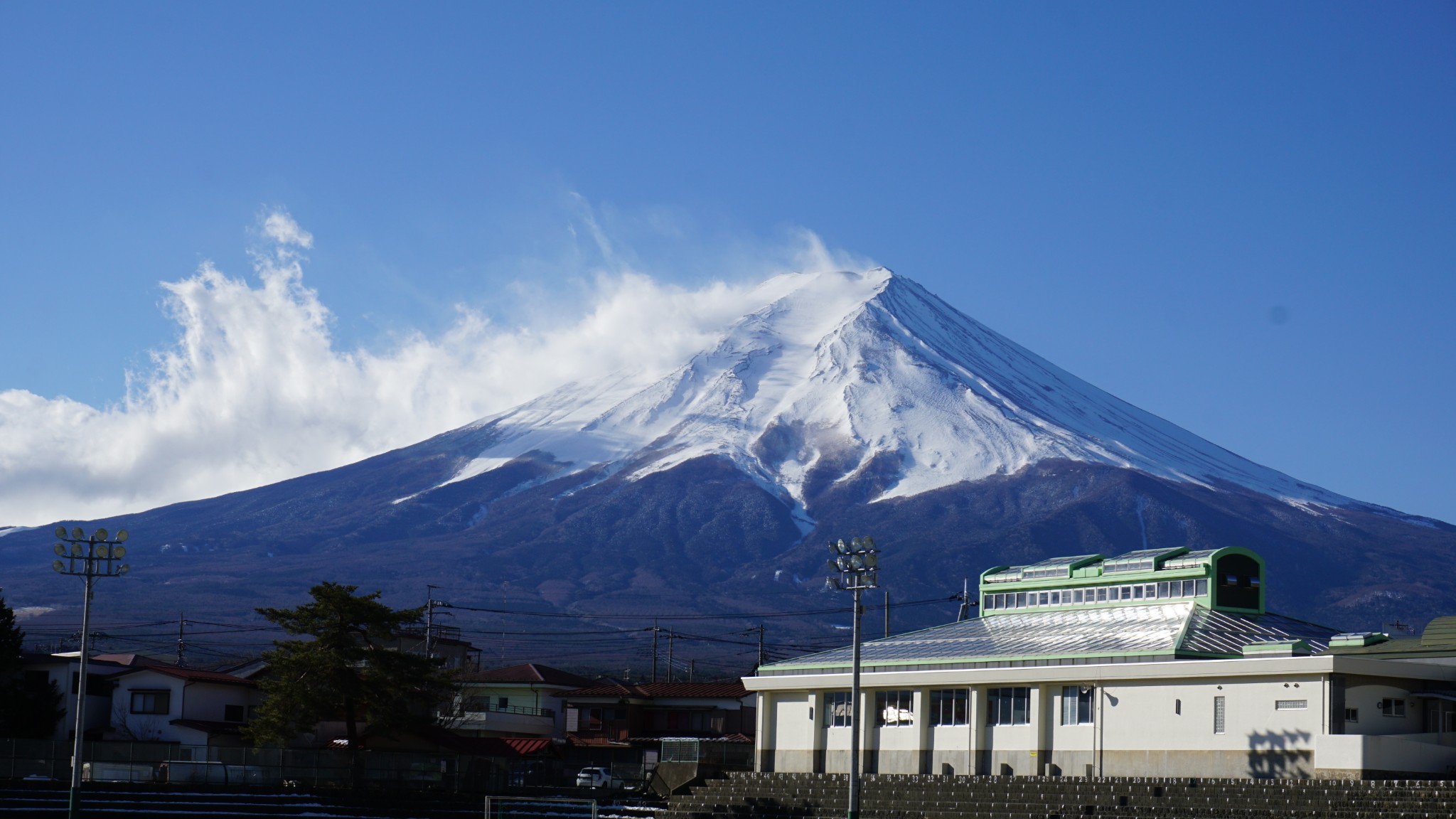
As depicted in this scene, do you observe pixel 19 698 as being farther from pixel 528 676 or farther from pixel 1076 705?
pixel 1076 705

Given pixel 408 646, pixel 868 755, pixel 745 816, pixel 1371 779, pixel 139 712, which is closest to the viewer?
pixel 1371 779

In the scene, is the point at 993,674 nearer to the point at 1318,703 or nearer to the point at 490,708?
the point at 1318,703

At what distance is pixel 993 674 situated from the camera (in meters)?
46.6

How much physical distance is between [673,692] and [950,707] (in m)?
28.7

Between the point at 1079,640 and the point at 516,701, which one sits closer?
the point at 1079,640

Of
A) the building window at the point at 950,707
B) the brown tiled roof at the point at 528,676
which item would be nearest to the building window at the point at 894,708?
the building window at the point at 950,707

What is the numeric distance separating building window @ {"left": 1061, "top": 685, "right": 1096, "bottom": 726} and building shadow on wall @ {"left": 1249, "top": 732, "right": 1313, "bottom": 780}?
500cm

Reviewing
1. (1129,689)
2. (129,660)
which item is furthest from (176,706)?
(1129,689)

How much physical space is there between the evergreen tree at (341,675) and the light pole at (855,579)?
2010 centimetres

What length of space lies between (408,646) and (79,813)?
33.2 meters

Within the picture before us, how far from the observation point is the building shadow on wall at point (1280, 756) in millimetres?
39562

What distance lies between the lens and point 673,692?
7531 cm

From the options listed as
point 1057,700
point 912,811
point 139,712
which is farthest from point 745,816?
point 139,712

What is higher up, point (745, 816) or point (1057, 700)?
point (1057, 700)
